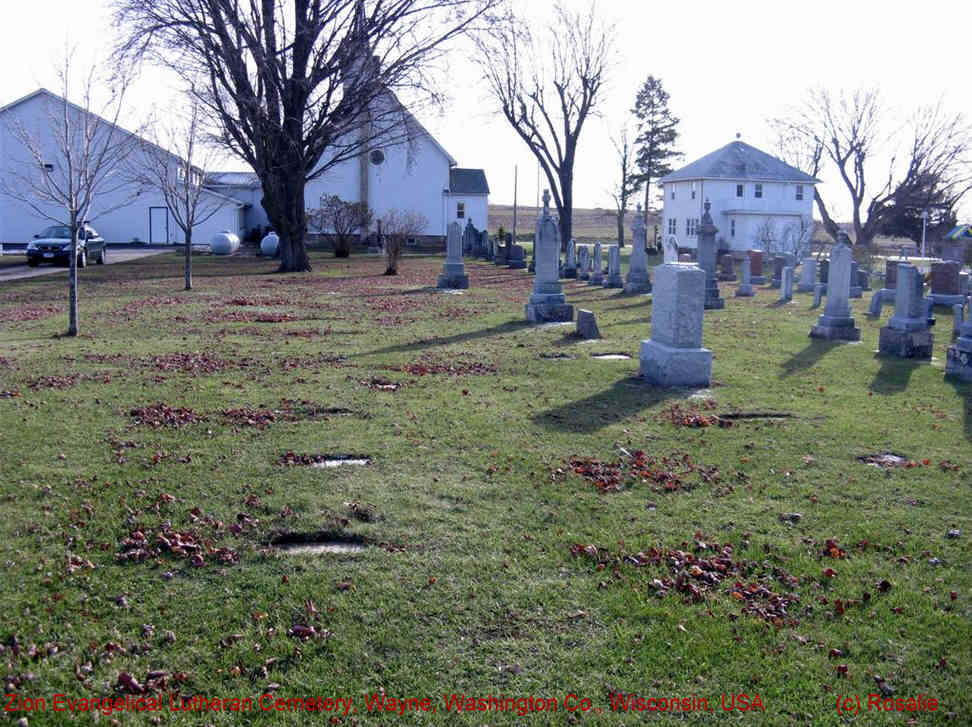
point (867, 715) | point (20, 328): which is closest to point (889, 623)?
point (867, 715)

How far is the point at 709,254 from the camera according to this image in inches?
788

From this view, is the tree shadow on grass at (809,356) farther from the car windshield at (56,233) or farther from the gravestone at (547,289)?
the car windshield at (56,233)

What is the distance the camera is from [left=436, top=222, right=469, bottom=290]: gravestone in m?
24.7

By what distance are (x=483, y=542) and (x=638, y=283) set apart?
757 inches

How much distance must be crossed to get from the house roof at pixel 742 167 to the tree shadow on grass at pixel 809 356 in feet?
135

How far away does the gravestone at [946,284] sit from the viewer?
21.7 metres

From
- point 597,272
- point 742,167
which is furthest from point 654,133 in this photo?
point 597,272

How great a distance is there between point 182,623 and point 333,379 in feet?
21.5

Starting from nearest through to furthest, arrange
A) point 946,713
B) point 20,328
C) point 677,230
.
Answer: point 946,713
point 20,328
point 677,230

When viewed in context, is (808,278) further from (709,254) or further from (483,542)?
(483,542)

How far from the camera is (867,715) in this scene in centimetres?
366

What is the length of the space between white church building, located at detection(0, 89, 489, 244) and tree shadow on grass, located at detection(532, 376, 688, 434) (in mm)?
38950

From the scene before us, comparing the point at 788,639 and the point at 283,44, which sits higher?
the point at 283,44

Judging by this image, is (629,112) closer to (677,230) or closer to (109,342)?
(677,230)
